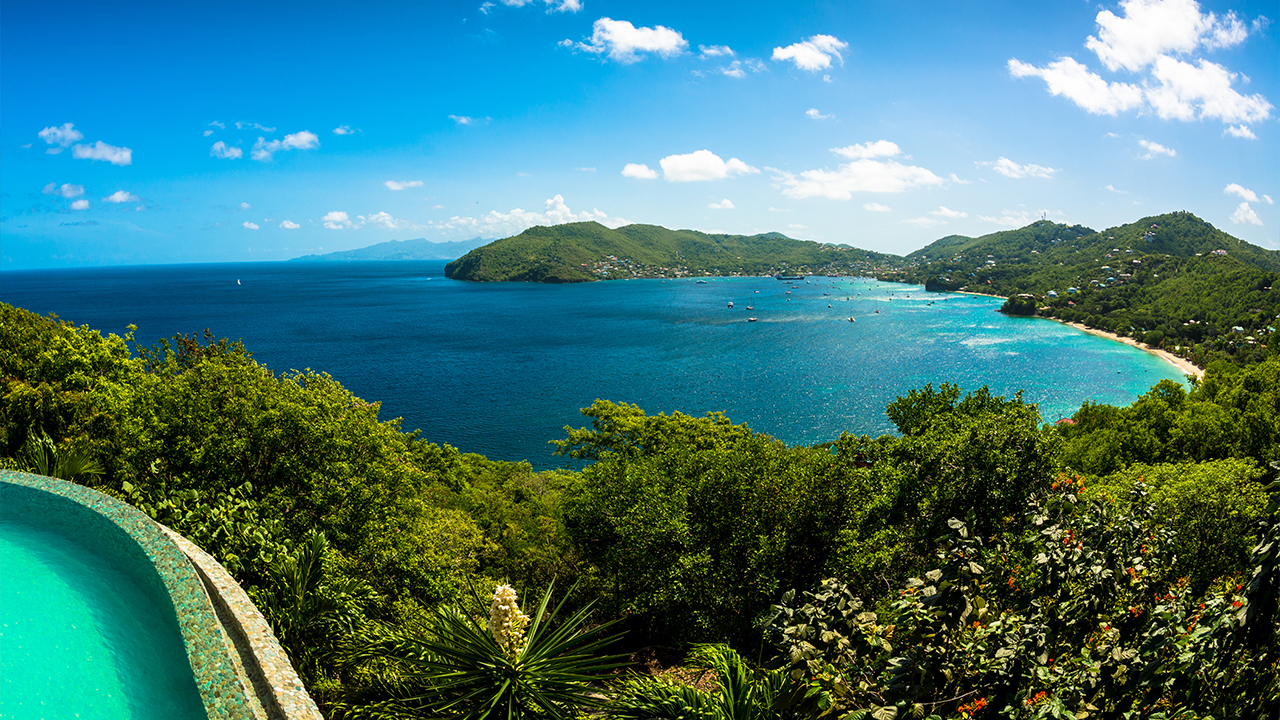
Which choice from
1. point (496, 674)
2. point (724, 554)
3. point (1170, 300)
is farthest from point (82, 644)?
point (1170, 300)

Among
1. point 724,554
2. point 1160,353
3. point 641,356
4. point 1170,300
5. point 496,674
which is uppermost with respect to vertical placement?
point 1170,300

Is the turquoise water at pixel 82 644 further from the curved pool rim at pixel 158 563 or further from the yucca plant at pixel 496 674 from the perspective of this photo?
the yucca plant at pixel 496 674

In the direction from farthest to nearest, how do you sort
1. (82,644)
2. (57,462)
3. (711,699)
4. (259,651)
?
(57,462) → (82,644) → (259,651) → (711,699)

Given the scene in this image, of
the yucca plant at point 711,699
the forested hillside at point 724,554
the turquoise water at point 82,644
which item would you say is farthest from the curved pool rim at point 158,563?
the yucca plant at point 711,699

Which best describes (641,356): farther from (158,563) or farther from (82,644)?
(82,644)

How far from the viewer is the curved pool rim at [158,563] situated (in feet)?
21.3

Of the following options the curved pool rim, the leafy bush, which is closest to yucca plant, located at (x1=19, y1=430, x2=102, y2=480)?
the curved pool rim

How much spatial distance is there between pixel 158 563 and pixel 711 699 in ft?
26.3

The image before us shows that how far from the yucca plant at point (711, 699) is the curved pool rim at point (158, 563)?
4286mm

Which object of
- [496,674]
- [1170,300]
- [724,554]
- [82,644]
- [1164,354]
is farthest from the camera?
[1170,300]

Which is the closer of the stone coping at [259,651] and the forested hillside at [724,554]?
the forested hillside at [724,554]

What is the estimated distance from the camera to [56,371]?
19219 millimetres

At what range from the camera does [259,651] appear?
7367 mm

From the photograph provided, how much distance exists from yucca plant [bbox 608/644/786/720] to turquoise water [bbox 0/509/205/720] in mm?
5003
